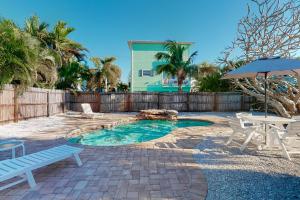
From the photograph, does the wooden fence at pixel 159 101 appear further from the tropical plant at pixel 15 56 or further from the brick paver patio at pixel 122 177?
the brick paver patio at pixel 122 177

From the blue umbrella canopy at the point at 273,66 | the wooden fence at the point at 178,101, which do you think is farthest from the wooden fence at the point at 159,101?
the blue umbrella canopy at the point at 273,66

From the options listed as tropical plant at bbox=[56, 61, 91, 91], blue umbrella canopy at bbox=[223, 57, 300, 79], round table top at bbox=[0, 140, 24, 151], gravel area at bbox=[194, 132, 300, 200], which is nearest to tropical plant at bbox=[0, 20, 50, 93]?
round table top at bbox=[0, 140, 24, 151]

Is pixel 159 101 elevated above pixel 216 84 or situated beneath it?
situated beneath

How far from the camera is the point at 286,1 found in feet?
26.8

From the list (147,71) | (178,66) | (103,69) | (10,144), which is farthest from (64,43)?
(10,144)

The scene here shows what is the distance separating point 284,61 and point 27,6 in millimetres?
17110

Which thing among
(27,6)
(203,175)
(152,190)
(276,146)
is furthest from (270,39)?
(27,6)

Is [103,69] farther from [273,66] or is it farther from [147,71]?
[273,66]

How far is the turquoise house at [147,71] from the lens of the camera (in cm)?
2153

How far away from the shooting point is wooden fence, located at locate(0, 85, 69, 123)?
8.85 m

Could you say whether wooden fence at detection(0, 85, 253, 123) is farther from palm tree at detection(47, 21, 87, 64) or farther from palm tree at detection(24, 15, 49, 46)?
palm tree at detection(24, 15, 49, 46)

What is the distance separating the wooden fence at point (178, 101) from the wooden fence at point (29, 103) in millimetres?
2863

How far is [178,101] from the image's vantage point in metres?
16.8

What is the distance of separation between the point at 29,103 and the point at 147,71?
43.1 feet
